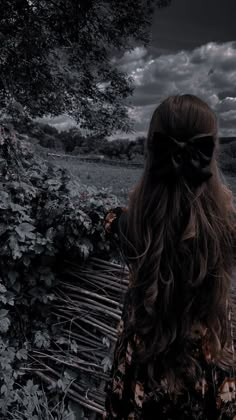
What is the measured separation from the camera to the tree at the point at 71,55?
6289mm

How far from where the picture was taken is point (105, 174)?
468 cm

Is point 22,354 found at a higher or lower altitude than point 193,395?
lower

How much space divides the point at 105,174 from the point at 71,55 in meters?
3.79

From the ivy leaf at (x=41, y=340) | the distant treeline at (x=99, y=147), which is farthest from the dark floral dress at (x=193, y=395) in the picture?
the distant treeline at (x=99, y=147)

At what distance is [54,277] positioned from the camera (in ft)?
8.64

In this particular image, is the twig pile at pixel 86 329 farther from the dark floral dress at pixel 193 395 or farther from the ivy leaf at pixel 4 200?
the dark floral dress at pixel 193 395

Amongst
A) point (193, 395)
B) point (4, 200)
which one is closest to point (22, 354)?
point (4, 200)

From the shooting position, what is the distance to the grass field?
13.7ft

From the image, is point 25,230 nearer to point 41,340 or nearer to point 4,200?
point 4,200

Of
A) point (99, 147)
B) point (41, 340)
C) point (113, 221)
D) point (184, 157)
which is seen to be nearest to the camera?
point (184, 157)

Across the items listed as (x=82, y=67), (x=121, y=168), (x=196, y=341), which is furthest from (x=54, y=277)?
(x=82, y=67)

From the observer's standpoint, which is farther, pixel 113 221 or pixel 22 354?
pixel 22 354

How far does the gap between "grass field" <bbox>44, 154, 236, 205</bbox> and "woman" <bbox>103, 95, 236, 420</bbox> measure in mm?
2670

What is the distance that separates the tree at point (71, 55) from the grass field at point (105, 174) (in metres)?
1.69
